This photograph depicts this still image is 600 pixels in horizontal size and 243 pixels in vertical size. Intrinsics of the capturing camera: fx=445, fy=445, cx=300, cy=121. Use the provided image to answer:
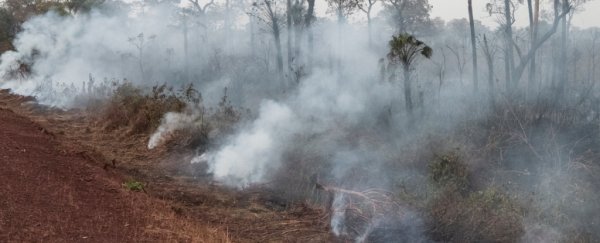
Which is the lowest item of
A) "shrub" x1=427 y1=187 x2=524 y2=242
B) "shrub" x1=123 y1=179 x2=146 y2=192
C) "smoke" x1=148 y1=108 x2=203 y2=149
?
"shrub" x1=427 y1=187 x2=524 y2=242

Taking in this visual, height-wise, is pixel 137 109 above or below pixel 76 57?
below

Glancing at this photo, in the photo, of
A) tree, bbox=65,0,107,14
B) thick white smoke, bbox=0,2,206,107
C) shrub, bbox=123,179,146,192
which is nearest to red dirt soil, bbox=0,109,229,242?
shrub, bbox=123,179,146,192

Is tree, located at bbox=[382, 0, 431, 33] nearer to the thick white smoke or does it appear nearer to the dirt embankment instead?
the thick white smoke

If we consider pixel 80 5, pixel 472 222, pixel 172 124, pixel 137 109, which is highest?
pixel 80 5

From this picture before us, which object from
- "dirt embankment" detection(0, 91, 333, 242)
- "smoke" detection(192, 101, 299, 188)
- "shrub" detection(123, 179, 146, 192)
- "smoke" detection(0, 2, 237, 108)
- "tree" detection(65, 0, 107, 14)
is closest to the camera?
"dirt embankment" detection(0, 91, 333, 242)

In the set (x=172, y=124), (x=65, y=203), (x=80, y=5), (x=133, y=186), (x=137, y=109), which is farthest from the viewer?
(x=80, y=5)

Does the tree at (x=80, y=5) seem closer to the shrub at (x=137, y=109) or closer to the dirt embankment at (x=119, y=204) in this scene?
the shrub at (x=137, y=109)

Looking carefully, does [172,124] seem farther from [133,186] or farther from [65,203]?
[65,203]

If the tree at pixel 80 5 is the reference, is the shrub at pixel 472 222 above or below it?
below

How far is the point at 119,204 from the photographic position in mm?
5320

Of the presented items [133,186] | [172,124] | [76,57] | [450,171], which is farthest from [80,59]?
[450,171]

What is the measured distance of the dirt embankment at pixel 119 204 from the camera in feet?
14.6

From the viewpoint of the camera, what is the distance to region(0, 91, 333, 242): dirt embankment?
4.45 m

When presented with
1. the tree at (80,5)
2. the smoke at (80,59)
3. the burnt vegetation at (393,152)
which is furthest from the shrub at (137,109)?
the tree at (80,5)
